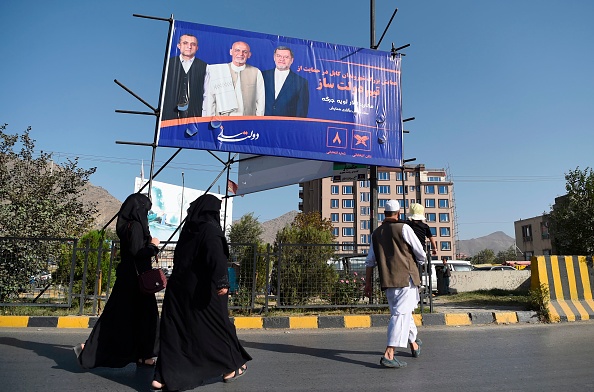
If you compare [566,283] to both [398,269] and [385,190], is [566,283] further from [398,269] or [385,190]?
[385,190]

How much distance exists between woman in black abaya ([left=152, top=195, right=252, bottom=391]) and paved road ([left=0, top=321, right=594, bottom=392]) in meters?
0.21

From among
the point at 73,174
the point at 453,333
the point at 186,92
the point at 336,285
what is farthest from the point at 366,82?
the point at 73,174

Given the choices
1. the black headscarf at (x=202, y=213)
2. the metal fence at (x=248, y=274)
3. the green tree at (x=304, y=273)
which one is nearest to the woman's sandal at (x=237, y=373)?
the black headscarf at (x=202, y=213)

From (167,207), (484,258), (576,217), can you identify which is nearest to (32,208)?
(576,217)

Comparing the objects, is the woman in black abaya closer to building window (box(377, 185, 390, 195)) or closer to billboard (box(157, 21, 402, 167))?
billboard (box(157, 21, 402, 167))

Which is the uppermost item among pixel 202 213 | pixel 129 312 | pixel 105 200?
pixel 105 200

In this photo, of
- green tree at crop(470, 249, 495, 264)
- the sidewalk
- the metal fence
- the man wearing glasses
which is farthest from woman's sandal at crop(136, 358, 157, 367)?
green tree at crop(470, 249, 495, 264)

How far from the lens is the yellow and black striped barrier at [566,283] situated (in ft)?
26.6

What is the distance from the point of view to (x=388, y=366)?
4273 millimetres

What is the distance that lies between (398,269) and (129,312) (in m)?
2.80

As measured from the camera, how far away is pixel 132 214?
14.5 feet

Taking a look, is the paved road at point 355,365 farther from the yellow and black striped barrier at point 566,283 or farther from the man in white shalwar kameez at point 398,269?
the yellow and black striped barrier at point 566,283

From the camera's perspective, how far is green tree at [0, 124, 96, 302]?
8.00 meters

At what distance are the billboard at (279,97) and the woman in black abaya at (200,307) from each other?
5.34 m
